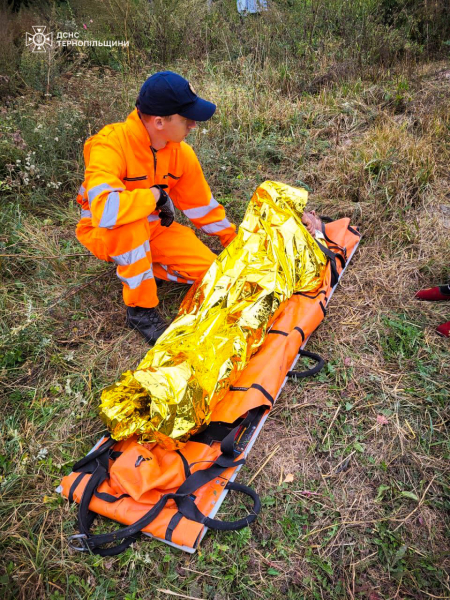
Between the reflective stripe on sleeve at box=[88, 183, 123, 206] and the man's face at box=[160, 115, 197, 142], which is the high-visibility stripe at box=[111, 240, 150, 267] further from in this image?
the man's face at box=[160, 115, 197, 142]

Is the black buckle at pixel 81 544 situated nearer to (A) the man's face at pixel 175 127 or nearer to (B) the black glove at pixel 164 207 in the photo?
(B) the black glove at pixel 164 207

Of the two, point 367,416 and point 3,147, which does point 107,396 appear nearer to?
point 367,416

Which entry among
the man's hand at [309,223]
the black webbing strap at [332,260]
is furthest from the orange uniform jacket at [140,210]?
the black webbing strap at [332,260]

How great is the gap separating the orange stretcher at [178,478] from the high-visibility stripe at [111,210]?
113 centimetres

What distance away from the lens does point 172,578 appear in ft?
5.50

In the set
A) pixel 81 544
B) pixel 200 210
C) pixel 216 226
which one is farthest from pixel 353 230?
pixel 81 544

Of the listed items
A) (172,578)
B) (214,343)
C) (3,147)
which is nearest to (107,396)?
(214,343)

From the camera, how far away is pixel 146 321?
2.71 meters

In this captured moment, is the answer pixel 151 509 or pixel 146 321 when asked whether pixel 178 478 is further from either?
pixel 146 321

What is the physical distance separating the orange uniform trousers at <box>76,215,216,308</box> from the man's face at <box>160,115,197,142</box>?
1.75 feet

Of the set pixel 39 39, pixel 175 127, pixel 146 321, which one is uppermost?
pixel 39 39

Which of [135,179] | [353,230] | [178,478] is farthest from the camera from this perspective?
[353,230]

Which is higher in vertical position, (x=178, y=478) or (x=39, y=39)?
(x=39, y=39)

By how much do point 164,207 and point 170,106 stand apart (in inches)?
23.5
